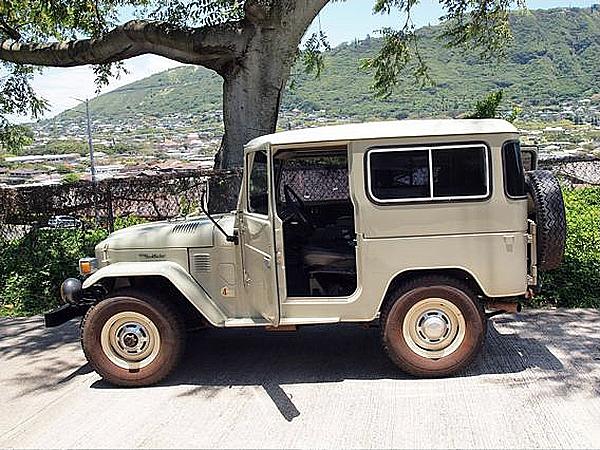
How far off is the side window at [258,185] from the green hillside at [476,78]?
25070 millimetres

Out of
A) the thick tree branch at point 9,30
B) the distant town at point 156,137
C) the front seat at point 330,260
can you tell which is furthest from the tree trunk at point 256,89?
the distant town at point 156,137

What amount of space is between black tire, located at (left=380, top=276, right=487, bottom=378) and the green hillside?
2525 cm

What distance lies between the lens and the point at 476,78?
142 ft

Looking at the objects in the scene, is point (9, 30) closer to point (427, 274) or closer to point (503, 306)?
point (427, 274)

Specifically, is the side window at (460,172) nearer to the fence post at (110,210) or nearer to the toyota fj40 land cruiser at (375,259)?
the toyota fj40 land cruiser at (375,259)

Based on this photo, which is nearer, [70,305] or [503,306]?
[503,306]

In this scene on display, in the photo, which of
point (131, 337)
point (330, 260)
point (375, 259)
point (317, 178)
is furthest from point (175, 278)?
point (317, 178)

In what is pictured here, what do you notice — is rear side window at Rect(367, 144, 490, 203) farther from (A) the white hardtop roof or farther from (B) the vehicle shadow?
(B) the vehicle shadow

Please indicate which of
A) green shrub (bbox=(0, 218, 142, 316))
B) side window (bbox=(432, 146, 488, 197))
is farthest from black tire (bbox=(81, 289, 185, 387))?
green shrub (bbox=(0, 218, 142, 316))

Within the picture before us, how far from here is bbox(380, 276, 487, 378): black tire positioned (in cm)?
562

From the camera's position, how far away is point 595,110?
34375 millimetres

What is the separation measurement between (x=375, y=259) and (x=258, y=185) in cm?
116

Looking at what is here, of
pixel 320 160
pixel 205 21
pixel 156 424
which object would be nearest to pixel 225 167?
Answer: pixel 205 21

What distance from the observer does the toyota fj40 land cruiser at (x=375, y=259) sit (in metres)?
5.54
